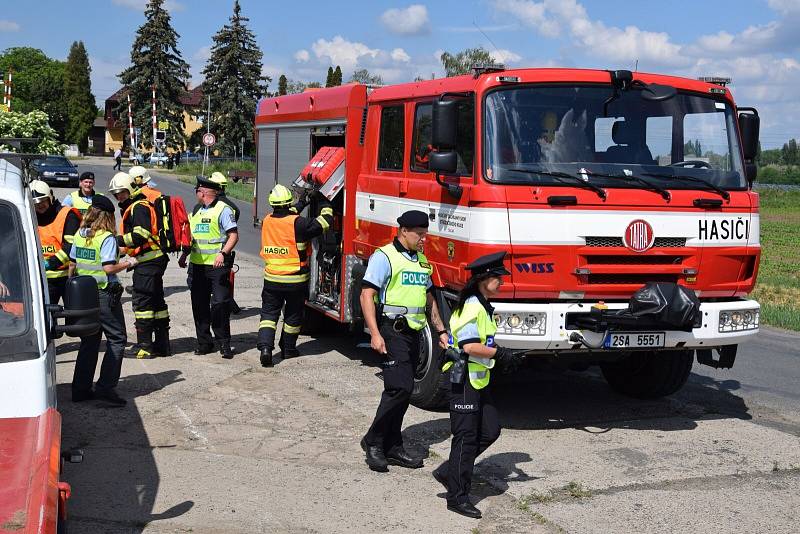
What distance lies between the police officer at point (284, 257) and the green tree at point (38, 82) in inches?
3396

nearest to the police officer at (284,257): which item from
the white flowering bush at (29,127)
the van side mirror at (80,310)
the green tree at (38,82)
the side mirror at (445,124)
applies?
the side mirror at (445,124)

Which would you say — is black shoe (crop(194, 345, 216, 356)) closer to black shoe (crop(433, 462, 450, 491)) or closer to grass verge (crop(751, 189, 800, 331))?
black shoe (crop(433, 462, 450, 491))

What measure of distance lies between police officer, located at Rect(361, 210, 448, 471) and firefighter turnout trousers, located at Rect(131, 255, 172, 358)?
3.86 metres

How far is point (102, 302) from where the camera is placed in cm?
824

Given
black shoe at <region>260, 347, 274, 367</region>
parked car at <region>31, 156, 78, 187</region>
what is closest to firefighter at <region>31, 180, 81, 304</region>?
black shoe at <region>260, 347, 274, 367</region>

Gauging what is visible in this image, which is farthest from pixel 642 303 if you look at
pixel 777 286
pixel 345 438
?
pixel 777 286

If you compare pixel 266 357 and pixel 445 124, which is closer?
pixel 445 124

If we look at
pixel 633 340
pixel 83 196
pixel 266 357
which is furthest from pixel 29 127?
pixel 633 340

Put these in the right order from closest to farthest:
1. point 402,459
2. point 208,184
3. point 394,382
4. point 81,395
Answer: point 394,382, point 402,459, point 81,395, point 208,184

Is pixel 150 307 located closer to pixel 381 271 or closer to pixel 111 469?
pixel 111 469

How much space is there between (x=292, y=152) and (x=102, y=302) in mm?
4124

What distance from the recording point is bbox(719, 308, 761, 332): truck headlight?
25.3 feet

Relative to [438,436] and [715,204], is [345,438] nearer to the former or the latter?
Answer: [438,436]

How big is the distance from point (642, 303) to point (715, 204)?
1037mm
